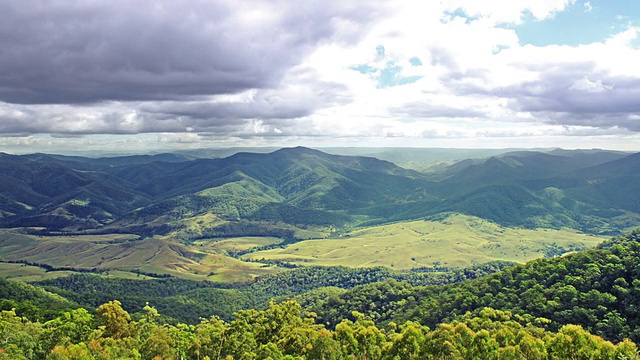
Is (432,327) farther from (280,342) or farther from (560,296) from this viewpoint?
(280,342)

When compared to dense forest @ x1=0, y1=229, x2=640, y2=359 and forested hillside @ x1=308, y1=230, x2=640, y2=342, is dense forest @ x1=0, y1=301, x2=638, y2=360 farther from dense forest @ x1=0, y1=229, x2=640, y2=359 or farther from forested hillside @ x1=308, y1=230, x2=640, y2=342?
forested hillside @ x1=308, y1=230, x2=640, y2=342

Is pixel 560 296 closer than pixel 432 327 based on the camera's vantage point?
Yes

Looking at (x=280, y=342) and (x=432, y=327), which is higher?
(x=280, y=342)

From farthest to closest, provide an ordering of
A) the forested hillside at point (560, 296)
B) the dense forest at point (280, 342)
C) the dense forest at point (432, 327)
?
1. the forested hillside at point (560, 296)
2. the dense forest at point (432, 327)
3. the dense forest at point (280, 342)

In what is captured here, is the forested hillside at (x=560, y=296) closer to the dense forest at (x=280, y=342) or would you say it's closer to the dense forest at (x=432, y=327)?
the dense forest at (x=432, y=327)

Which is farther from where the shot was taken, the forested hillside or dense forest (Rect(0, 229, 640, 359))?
the forested hillside

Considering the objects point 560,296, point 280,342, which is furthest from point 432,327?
point 280,342

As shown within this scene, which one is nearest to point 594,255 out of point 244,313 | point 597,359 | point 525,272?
point 525,272

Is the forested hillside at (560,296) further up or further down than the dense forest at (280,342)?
further down

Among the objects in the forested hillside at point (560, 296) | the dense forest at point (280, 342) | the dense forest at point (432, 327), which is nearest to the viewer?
the dense forest at point (280, 342)

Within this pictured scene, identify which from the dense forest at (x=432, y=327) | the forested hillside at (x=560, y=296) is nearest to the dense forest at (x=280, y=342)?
the dense forest at (x=432, y=327)

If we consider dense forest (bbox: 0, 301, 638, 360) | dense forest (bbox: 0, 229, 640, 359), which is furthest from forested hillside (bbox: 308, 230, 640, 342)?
dense forest (bbox: 0, 301, 638, 360)
